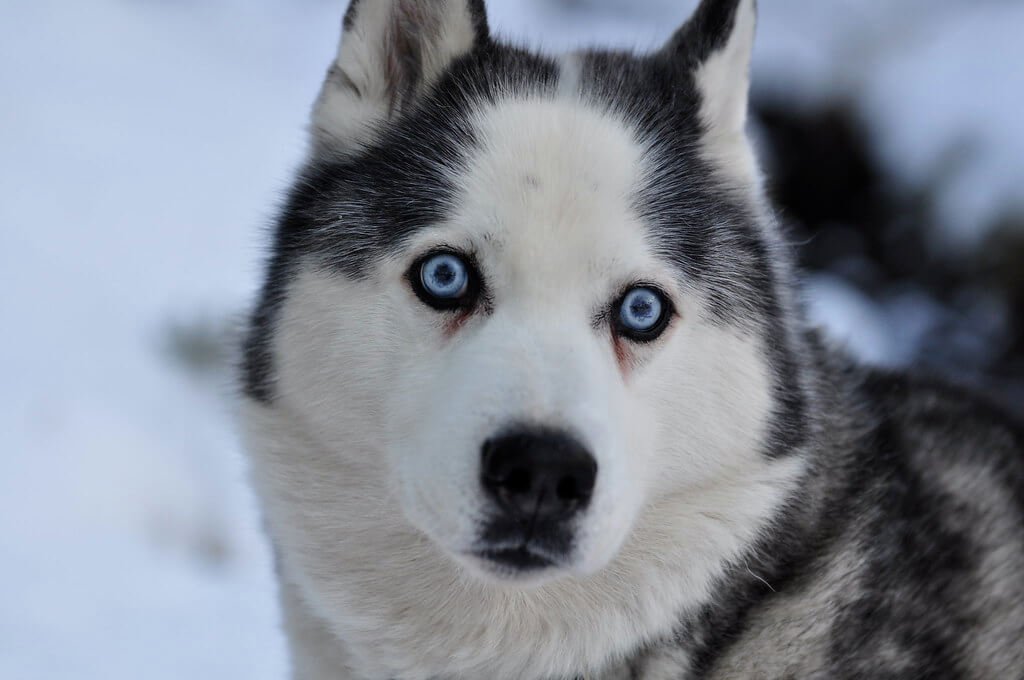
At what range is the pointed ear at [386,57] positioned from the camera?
2.49m

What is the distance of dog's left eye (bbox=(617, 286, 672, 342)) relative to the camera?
2154mm

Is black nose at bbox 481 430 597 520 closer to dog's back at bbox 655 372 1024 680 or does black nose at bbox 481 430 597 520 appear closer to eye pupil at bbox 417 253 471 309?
eye pupil at bbox 417 253 471 309

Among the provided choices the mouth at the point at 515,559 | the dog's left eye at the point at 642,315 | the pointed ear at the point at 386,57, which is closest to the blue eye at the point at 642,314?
the dog's left eye at the point at 642,315

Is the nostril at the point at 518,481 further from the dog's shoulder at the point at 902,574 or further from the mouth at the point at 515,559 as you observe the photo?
the dog's shoulder at the point at 902,574

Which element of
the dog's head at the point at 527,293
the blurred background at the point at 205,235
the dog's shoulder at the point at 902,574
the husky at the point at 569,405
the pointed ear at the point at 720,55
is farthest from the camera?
the blurred background at the point at 205,235

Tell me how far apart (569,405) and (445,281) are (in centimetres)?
45

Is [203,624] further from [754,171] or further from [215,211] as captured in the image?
[215,211]

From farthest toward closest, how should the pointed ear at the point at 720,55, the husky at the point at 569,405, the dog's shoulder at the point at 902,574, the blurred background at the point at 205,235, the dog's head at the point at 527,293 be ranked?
the blurred background at the point at 205,235, the pointed ear at the point at 720,55, the dog's shoulder at the point at 902,574, the husky at the point at 569,405, the dog's head at the point at 527,293

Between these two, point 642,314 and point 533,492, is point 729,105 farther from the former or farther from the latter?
point 533,492

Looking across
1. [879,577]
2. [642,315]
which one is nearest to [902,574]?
[879,577]

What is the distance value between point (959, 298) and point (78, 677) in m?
5.56

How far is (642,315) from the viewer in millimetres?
2170

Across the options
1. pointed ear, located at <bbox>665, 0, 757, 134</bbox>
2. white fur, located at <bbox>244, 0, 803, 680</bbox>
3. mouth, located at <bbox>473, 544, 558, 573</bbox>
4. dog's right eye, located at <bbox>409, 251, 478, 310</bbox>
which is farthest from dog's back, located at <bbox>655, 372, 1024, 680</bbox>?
dog's right eye, located at <bbox>409, 251, 478, 310</bbox>

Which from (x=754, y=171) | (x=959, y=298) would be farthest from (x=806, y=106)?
(x=754, y=171)
